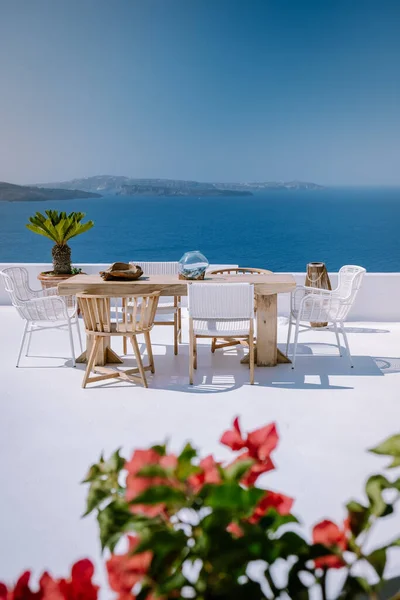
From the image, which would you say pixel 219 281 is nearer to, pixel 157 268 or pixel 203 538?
pixel 157 268

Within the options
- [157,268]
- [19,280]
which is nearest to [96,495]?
[19,280]

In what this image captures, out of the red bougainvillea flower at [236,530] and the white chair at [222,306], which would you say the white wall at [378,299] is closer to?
the white chair at [222,306]

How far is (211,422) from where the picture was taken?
3727 millimetres

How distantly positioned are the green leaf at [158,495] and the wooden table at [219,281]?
13.8 feet

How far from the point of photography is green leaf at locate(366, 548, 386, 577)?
549 millimetres

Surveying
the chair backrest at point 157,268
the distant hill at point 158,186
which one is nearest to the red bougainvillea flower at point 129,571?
the chair backrest at point 157,268

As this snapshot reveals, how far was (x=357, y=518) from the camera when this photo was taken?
0.58 metres

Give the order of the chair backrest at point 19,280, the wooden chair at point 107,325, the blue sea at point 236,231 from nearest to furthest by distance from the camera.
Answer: the wooden chair at point 107,325, the chair backrest at point 19,280, the blue sea at point 236,231

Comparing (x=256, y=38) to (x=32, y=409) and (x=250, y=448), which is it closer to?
(x=32, y=409)

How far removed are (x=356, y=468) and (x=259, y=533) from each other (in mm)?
2714

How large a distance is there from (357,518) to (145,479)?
0.66 feet

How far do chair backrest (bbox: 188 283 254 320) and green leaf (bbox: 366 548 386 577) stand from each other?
377 centimetres

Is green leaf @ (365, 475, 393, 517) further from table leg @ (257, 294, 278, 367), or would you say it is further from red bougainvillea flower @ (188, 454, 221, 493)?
table leg @ (257, 294, 278, 367)

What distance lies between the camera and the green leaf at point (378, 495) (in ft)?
1.85
